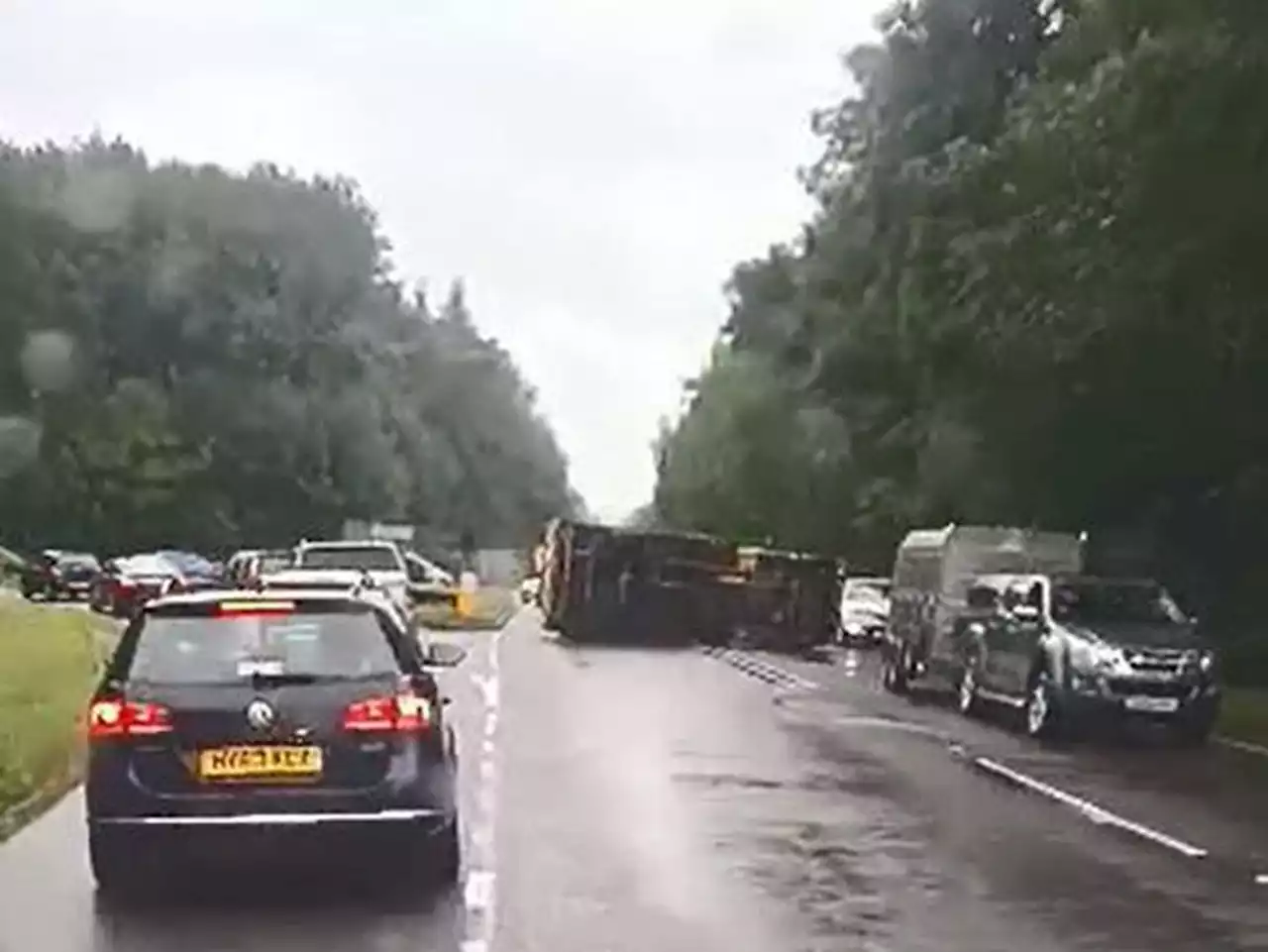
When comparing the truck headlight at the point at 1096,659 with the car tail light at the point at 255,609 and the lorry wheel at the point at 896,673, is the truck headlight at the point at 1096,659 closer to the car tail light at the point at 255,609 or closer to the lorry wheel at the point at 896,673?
the lorry wheel at the point at 896,673

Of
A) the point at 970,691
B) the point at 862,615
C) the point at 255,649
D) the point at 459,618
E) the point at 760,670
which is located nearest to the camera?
the point at 255,649

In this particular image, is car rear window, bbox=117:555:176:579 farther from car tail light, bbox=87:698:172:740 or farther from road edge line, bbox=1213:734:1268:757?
car tail light, bbox=87:698:172:740

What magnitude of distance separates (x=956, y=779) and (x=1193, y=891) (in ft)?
22.9

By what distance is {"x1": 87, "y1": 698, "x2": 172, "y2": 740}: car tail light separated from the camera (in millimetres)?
12891

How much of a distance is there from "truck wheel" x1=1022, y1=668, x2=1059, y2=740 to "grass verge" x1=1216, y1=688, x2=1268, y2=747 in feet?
7.27

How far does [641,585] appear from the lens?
5322 cm

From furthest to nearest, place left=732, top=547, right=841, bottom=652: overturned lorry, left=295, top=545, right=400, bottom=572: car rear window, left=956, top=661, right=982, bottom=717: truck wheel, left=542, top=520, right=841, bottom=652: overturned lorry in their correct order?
1. left=542, top=520, right=841, bottom=652: overturned lorry
2. left=732, top=547, right=841, bottom=652: overturned lorry
3. left=295, top=545, right=400, bottom=572: car rear window
4. left=956, top=661, right=982, bottom=717: truck wheel

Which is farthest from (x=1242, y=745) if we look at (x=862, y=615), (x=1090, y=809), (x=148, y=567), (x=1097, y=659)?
(x=148, y=567)

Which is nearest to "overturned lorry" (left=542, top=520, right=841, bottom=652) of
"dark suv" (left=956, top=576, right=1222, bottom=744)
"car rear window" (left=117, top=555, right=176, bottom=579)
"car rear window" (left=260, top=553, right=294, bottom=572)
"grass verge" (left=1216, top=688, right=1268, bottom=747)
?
"car rear window" (left=260, top=553, right=294, bottom=572)

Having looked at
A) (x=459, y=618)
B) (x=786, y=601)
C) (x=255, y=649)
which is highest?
(x=786, y=601)

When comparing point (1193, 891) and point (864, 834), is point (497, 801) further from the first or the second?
point (1193, 891)

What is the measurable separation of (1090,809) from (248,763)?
7.80m

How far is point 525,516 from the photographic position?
158250 mm

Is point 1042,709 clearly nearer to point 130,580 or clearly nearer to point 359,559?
point 359,559
